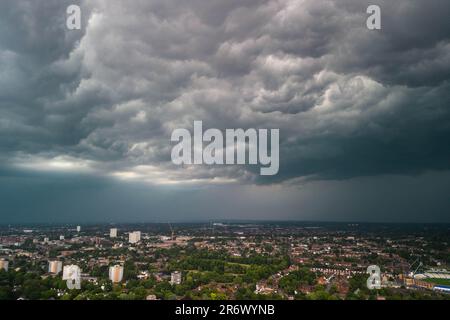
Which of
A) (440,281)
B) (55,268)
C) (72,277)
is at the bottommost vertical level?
(440,281)

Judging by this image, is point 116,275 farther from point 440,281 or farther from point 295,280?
point 440,281

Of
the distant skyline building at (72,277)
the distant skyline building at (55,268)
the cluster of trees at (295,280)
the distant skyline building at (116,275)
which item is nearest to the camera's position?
the cluster of trees at (295,280)

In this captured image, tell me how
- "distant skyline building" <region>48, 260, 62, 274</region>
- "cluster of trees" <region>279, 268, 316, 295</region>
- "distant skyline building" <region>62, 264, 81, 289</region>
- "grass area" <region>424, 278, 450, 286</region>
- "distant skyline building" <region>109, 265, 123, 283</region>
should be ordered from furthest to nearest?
"distant skyline building" <region>48, 260, 62, 274</region> < "grass area" <region>424, 278, 450, 286</region> < "distant skyline building" <region>109, 265, 123, 283</region> < "distant skyline building" <region>62, 264, 81, 289</region> < "cluster of trees" <region>279, 268, 316, 295</region>

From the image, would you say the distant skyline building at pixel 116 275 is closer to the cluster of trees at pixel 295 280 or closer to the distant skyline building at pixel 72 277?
the distant skyline building at pixel 72 277

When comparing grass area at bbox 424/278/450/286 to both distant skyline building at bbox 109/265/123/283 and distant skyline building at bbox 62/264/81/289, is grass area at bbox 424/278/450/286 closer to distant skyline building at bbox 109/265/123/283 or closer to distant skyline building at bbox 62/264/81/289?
distant skyline building at bbox 109/265/123/283

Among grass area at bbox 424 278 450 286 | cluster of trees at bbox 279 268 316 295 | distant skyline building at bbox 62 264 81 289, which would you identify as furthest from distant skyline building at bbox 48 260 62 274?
grass area at bbox 424 278 450 286

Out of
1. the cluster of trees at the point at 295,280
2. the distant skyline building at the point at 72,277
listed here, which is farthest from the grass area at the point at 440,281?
the distant skyline building at the point at 72,277

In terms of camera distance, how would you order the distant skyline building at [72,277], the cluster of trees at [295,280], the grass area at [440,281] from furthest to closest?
the grass area at [440,281] < the distant skyline building at [72,277] < the cluster of trees at [295,280]

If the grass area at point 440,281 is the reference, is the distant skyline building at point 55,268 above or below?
above

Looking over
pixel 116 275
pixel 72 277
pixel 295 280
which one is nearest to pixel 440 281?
pixel 295 280
